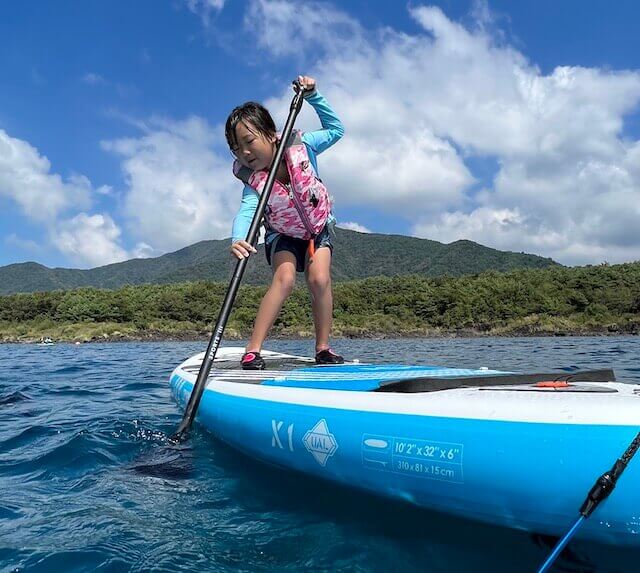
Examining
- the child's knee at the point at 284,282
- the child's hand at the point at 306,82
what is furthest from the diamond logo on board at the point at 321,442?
the child's hand at the point at 306,82

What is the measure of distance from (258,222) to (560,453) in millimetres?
2947

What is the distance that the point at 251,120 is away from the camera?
4.41 metres

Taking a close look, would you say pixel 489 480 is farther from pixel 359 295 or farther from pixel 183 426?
pixel 359 295

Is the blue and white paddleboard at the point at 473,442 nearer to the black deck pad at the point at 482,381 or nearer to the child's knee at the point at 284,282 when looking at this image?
the black deck pad at the point at 482,381

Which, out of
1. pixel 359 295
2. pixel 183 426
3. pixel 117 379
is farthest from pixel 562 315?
pixel 183 426

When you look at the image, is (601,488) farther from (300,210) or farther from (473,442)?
(300,210)

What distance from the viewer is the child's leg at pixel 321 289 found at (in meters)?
4.74

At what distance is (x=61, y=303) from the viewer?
6112 centimetres

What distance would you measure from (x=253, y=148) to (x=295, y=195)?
1.73 feet

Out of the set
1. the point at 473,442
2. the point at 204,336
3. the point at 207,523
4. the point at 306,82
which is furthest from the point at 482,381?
the point at 204,336

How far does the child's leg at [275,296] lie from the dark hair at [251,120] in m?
1.06

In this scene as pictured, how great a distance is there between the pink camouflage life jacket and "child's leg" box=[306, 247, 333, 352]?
0.23m

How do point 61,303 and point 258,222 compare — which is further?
point 61,303

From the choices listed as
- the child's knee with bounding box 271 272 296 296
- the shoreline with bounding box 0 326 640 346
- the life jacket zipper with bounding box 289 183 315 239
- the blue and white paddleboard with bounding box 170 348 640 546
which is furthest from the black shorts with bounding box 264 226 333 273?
the shoreline with bounding box 0 326 640 346
